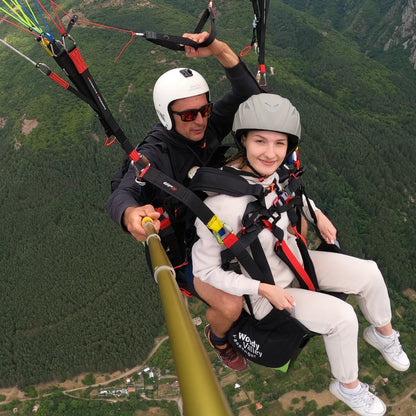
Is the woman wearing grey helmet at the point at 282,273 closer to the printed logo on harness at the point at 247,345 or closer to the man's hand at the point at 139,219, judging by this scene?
the printed logo on harness at the point at 247,345

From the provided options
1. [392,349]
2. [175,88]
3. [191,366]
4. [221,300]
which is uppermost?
[191,366]

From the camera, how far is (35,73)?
103 meters

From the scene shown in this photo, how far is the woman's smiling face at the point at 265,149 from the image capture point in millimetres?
3621

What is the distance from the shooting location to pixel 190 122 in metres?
4.55

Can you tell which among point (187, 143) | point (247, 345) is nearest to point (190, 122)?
point (187, 143)

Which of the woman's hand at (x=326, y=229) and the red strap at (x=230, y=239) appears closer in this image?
the red strap at (x=230, y=239)

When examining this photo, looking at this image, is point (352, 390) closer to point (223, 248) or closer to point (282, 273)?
point (282, 273)

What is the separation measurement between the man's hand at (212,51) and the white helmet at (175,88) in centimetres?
44

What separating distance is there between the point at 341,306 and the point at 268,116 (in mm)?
1984

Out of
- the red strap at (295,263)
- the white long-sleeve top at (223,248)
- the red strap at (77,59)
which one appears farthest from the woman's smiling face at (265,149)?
the red strap at (77,59)

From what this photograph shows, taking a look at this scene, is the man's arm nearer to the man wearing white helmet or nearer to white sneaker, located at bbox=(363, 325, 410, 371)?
the man wearing white helmet

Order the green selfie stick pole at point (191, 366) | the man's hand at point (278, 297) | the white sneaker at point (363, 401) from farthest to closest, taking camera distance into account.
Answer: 1. the white sneaker at point (363, 401)
2. the man's hand at point (278, 297)
3. the green selfie stick pole at point (191, 366)

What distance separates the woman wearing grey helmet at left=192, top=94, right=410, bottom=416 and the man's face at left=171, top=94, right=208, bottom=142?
0.89 meters

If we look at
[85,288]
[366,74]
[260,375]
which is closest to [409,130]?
[366,74]
